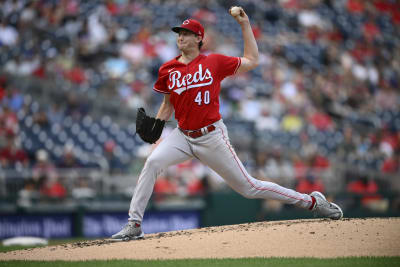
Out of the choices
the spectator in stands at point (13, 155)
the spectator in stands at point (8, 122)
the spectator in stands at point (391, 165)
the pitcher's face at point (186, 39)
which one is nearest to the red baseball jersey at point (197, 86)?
the pitcher's face at point (186, 39)

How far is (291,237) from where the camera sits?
18.6ft

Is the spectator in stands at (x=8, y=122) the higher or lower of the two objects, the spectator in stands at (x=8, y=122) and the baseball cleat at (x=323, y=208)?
the lower

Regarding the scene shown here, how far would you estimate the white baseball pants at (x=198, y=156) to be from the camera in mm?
5508

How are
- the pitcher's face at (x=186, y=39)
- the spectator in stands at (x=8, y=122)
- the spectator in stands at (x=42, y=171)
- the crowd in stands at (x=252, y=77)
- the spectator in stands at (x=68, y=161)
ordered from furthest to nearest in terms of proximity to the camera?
the crowd in stands at (x=252, y=77), the spectator in stands at (x=8, y=122), the spectator in stands at (x=68, y=161), the spectator in stands at (x=42, y=171), the pitcher's face at (x=186, y=39)

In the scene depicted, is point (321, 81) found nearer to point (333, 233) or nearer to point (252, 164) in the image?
point (252, 164)

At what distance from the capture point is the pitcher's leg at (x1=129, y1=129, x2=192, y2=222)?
5.53 m

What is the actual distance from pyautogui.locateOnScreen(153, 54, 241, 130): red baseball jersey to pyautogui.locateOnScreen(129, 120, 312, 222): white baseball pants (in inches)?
5.5

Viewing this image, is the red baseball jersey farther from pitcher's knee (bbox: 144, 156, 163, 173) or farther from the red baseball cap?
pitcher's knee (bbox: 144, 156, 163, 173)

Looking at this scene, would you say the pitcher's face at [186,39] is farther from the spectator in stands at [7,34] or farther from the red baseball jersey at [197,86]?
the spectator in stands at [7,34]

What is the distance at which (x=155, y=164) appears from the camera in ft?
18.1

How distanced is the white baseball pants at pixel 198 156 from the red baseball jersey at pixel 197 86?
140mm

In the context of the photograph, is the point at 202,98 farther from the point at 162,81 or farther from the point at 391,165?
the point at 391,165

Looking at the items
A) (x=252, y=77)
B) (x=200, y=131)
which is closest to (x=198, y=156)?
(x=200, y=131)

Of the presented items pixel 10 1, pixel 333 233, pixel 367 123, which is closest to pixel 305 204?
pixel 333 233
